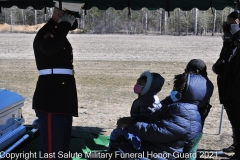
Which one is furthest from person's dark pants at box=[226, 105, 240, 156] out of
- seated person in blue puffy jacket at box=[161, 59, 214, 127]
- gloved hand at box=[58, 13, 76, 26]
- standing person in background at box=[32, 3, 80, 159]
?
gloved hand at box=[58, 13, 76, 26]

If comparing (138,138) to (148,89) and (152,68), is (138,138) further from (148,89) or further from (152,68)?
(152,68)

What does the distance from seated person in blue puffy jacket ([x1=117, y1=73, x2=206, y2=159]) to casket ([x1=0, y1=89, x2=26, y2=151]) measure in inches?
50.8

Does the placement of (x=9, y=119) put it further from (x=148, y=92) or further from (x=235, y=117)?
(x=235, y=117)

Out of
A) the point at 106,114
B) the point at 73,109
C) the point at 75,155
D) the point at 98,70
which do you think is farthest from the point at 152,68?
the point at 73,109

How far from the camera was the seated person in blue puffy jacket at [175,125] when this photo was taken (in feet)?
11.0

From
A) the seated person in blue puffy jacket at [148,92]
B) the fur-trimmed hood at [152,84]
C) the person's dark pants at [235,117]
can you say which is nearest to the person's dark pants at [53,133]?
the seated person in blue puffy jacket at [148,92]

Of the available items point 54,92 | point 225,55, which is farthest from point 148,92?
point 225,55

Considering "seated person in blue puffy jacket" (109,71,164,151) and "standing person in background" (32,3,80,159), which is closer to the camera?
"standing person in background" (32,3,80,159)

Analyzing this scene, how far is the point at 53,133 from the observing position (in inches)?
140

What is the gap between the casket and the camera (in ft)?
13.4

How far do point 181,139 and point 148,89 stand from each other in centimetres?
69

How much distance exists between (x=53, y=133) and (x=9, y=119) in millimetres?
967

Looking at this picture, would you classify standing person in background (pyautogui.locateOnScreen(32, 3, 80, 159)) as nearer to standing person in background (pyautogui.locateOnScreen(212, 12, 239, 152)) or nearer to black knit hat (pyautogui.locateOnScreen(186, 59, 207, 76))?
black knit hat (pyautogui.locateOnScreen(186, 59, 207, 76))

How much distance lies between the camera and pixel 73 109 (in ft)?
12.0
